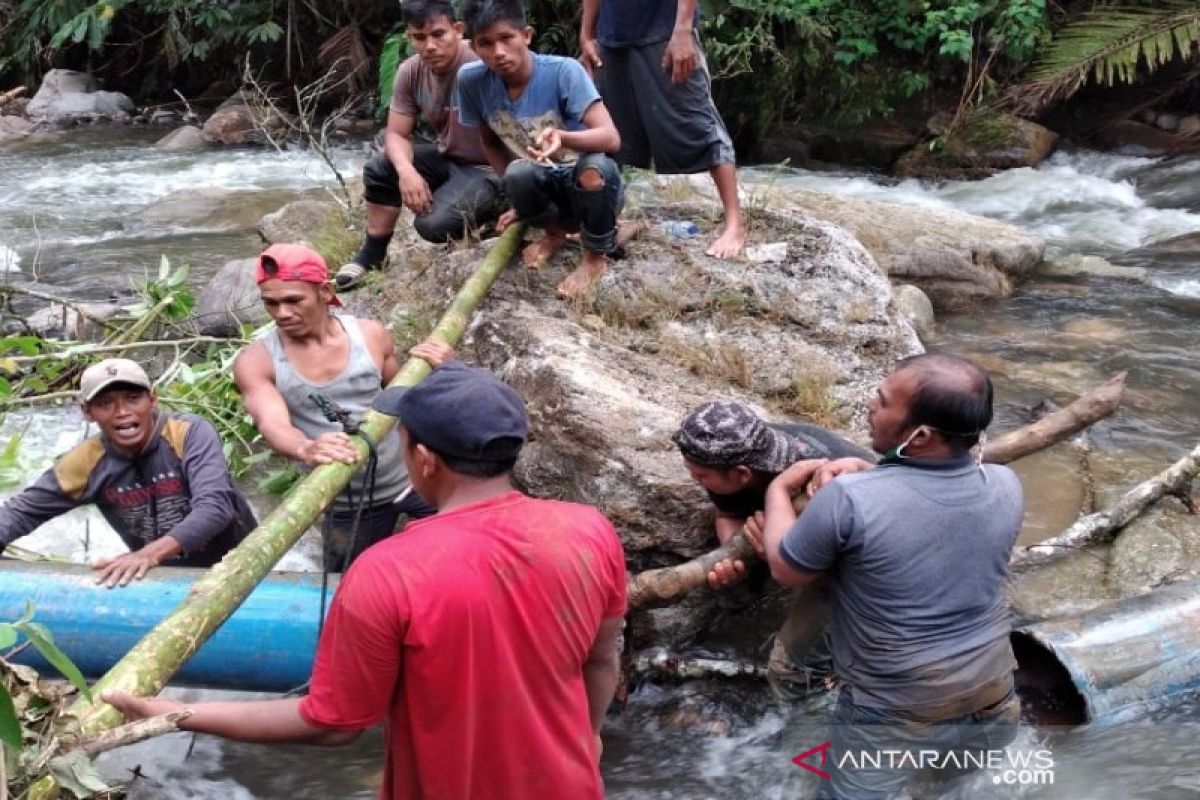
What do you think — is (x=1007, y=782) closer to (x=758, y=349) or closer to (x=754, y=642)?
(x=754, y=642)

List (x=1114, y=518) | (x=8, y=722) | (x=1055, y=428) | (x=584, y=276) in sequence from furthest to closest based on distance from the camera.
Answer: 1. (x=584, y=276)
2. (x=1114, y=518)
3. (x=1055, y=428)
4. (x=8, y=722)

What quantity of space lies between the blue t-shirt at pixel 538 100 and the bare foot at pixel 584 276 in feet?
1.67

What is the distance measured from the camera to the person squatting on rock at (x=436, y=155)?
5.05 m

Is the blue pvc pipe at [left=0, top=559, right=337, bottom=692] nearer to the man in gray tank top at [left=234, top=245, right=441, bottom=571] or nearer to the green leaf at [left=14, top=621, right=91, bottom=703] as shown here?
the man in gray tank top at [left=234, top=245, right=441, bottom=571]

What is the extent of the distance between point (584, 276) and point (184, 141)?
1111 centimetres

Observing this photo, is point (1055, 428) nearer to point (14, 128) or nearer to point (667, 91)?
point (667, 91)

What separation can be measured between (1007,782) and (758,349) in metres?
2.10

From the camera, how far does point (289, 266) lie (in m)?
3.64

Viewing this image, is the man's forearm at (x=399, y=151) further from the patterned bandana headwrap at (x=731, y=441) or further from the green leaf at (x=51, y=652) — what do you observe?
the green leaf at (x=51, y=652)

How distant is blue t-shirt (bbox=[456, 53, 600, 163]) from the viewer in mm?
4691

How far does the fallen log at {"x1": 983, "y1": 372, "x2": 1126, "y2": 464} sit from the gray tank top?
81.2 inches

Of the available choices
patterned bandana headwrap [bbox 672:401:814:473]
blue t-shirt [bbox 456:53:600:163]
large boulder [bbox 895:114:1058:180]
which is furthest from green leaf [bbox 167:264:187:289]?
large boulder [bbox 895:114:1058:180]

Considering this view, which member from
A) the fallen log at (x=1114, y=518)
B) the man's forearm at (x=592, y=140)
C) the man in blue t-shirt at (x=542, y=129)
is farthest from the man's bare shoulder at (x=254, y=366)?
the fallen log at (x=1114, y=518)

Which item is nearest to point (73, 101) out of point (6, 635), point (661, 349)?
point (661, 349)
